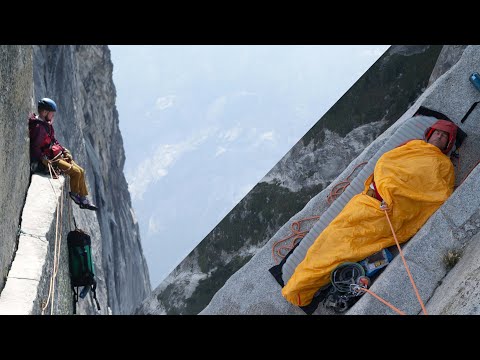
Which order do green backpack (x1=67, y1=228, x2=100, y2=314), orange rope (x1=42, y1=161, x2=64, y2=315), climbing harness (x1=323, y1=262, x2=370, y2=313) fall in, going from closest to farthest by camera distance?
climbing harness (x1=323, y1=262, x2=370, y2=313) → orange rope (x1=42, y1=161, x2=64, y2=315) → green backpack (x1=67, y1=228, x2=100, y2=314)

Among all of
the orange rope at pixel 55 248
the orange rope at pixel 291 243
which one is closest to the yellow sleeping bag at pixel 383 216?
the orange rope at pixel 291 243

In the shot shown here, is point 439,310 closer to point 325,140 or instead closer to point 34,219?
point 34,219

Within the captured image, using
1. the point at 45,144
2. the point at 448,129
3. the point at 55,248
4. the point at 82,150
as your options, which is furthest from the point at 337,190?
the point at 82,150

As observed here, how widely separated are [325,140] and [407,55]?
3200mm

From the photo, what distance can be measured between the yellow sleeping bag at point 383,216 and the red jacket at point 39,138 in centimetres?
485

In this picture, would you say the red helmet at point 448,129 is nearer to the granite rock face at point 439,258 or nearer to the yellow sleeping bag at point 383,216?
the granite rock face at point 439,258

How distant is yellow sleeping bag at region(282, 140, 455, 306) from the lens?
626 cm

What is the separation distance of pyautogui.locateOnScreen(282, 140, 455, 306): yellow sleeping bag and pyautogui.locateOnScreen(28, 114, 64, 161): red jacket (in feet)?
15.9

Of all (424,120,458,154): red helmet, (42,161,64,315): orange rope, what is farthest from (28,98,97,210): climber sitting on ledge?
(424,120,458,154): red helmet

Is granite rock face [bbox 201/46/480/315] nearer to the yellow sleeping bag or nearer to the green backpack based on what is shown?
the yellow sleeping bag

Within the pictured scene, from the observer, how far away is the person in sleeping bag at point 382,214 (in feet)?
20.5

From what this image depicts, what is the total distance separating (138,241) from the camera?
43.9m

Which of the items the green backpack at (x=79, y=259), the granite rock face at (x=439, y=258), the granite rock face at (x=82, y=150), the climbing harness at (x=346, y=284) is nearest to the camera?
the granite rock face at (x=439, y=258)
